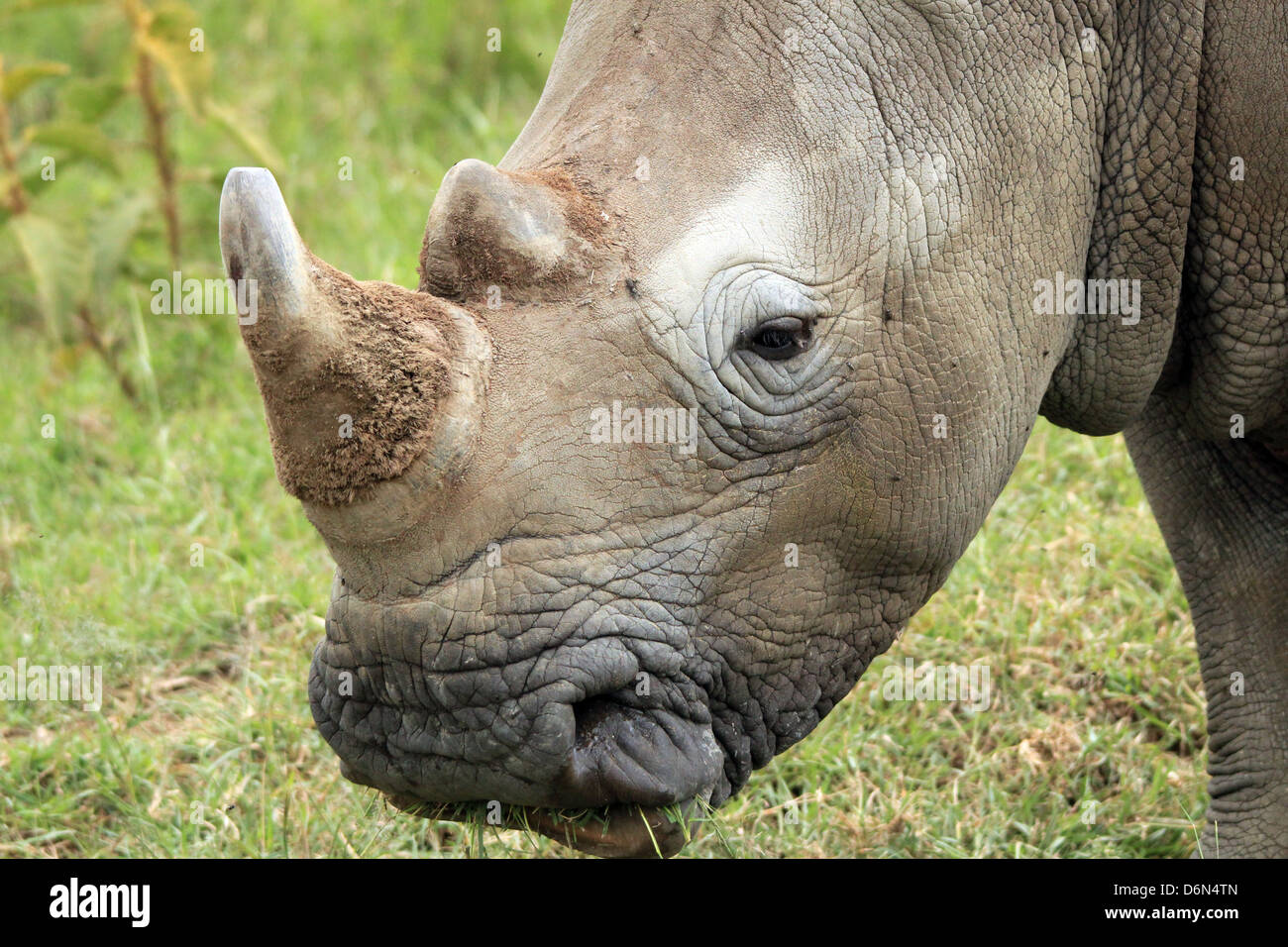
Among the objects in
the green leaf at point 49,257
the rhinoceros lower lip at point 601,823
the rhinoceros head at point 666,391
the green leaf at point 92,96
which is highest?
the green leaf at point 92,96

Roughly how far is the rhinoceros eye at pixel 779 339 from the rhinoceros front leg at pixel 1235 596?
5.25ft

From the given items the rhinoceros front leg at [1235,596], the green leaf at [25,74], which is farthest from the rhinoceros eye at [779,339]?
the green leaf at [25,74]

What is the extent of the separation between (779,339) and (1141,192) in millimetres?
964

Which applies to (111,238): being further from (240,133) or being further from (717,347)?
(717,347)

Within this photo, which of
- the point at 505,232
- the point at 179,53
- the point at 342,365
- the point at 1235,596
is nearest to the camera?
the point at 342,365

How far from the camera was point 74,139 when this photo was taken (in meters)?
6.98

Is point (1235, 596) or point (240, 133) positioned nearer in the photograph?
point (1235, 596)

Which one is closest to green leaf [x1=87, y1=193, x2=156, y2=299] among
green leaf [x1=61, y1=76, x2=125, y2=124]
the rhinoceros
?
green leaf [x1=61, y1=76, x2=125, y2=124]

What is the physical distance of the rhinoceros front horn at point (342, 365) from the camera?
286cm

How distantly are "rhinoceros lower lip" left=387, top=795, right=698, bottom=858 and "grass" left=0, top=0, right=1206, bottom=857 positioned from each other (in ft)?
0.84

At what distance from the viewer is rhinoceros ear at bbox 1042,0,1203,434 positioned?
3.65 m

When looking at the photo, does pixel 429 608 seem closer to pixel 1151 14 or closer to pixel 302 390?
pixel 302 390

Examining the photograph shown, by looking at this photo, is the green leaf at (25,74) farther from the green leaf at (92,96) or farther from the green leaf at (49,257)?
the green leaf at (49,257)

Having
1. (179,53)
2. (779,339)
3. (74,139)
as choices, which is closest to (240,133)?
(179,53)
